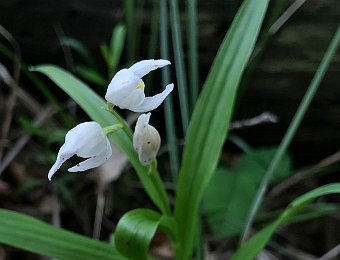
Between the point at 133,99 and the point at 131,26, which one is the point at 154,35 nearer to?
the point at 131,26

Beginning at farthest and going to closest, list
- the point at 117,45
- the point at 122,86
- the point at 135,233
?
the point at 117,45 < the point at 135,233 < the point at 122,86

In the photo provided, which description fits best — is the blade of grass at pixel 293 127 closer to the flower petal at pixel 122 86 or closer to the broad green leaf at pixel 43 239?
the broad green leaf at pixel 43 239

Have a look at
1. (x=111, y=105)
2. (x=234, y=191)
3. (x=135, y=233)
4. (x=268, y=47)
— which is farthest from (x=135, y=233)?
(x=268, y=47)

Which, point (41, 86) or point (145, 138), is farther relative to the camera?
point (41, 86)

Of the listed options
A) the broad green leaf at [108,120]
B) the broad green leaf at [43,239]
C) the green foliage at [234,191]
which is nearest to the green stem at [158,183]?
the broad green leaf at [108,120]

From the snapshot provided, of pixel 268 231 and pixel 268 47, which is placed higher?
pixel 268 47

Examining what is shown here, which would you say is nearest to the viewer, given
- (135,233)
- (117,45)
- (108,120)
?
(135,233)

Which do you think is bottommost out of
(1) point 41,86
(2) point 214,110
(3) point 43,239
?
(3) point 43,239
